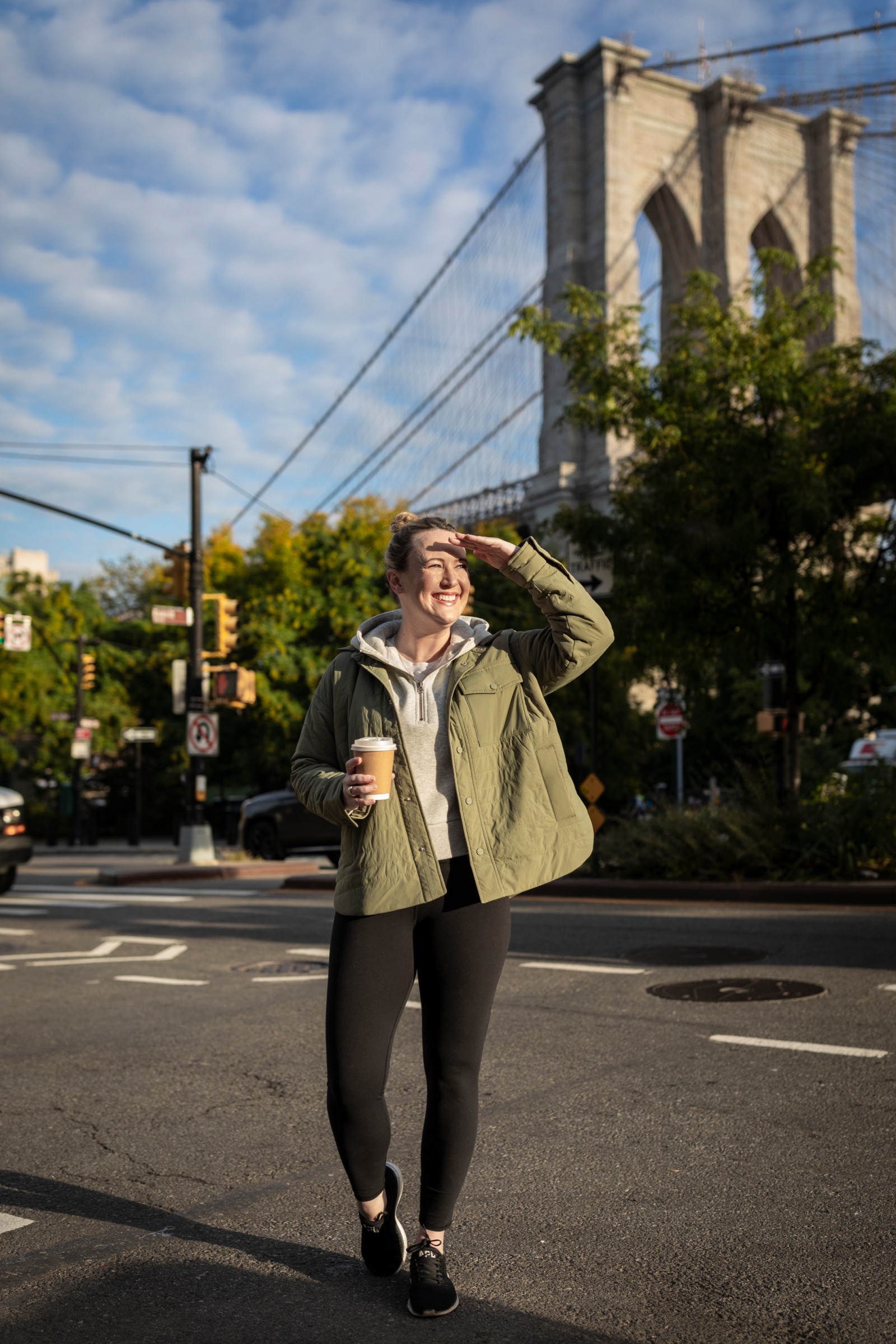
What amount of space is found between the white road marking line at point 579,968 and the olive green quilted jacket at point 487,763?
4.61 m

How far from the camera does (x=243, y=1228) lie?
3.48 m

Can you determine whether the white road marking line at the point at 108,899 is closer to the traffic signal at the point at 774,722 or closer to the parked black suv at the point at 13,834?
the parked black suv at the point at 13,834

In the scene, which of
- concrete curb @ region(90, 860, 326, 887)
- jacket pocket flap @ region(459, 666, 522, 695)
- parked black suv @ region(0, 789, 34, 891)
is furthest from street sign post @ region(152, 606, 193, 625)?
jacket pocket flap @ region(459, 666, 522, 695)

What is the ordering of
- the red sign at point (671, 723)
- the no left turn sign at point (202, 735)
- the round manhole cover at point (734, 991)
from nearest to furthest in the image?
the round manhole cover at point (734, 991) < the no left turn sign at point (202, 735) < the red sign at point (671, 723)

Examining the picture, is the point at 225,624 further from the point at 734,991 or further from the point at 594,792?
the point at 734,991

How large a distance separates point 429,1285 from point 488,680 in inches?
56.3

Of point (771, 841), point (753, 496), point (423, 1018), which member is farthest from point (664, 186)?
point (423, 1018)

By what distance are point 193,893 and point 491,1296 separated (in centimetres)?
1270

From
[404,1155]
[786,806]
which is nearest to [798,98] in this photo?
[786,806]

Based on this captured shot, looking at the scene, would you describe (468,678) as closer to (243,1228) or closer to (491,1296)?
(491,1296)

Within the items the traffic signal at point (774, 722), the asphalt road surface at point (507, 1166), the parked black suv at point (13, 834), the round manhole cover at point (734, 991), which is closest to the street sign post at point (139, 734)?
the parked black suv at point (13, 834)

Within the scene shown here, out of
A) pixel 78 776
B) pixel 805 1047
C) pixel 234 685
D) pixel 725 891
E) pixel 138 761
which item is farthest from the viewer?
pixel 78 776

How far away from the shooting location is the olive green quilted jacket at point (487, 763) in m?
2.98

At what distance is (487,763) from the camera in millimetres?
3072
